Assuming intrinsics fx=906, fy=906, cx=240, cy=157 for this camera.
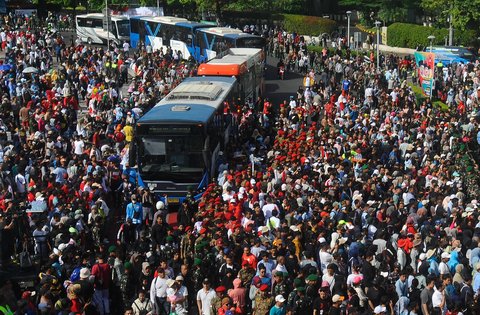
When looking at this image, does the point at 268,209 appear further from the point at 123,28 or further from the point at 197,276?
the point at 123,28

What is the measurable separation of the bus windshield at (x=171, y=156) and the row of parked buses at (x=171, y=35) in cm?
2333

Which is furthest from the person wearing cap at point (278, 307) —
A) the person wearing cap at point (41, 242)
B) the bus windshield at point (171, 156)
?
the bus windshield at point (171, 156)

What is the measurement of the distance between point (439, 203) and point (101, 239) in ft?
24.2

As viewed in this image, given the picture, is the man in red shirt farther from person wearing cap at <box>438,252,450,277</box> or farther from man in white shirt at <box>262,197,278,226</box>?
person wearing cap at <box>438,252,450,277</box>

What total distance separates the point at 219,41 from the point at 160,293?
34.7 m

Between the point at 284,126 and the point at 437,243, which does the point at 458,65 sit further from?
the point at 437,243

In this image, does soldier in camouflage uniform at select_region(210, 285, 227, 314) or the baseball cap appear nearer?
the baseball cap

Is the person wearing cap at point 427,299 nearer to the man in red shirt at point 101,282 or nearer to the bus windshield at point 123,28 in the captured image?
the man in red shirt at point 101,282

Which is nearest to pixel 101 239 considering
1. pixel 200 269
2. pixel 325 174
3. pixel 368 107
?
pixel 200 269

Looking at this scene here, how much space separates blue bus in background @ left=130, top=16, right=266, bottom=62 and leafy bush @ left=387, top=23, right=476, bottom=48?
1668cm

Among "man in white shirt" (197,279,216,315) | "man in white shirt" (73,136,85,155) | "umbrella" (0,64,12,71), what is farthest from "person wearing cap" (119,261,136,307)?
"umbrella" (0,64,12,71)

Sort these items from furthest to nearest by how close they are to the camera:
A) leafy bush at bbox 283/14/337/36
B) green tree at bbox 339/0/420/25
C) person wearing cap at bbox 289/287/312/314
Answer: green tree at bbox 339/0/420/25, leafy bush at bbox 283/14/337/36, person wearing cap at bbox 289/287/312/314

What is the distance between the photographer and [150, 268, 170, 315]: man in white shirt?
15240 mm

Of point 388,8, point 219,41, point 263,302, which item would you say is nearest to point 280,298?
point 263,302
